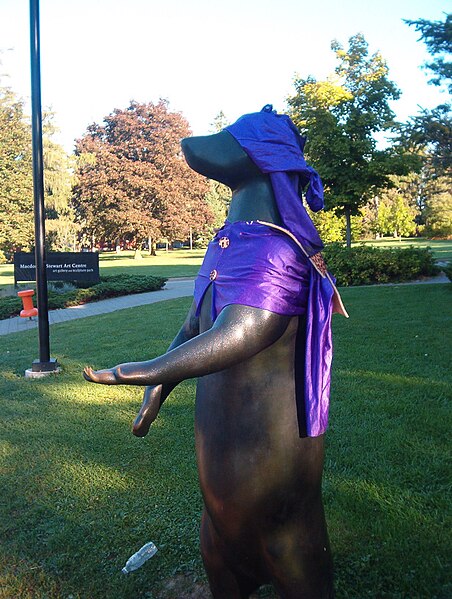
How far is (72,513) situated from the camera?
338 centimetres

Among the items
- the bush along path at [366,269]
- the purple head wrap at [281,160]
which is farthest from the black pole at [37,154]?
the bush along path at [366,269]

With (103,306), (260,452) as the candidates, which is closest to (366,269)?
(103,306)

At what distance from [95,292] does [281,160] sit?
1441 centimetres

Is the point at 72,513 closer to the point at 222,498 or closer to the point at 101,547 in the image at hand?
the point at 101,547

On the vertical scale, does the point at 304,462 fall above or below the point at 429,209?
below

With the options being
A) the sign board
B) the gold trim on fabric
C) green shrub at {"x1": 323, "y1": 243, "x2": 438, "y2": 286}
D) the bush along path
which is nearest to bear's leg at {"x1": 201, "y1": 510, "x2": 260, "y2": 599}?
the gold trim on fabric

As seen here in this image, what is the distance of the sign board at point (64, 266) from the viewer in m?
13.3

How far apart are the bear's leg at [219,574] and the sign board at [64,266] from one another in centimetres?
1185

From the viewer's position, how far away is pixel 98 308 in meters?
14.0

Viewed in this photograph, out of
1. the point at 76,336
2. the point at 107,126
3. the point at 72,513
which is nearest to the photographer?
the point at 72,513

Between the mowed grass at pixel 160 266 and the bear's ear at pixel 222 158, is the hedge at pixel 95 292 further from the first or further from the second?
the bear's ear at pixel 222 158

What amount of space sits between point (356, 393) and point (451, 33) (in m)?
8.32

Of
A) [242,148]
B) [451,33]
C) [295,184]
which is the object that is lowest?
[295,184]

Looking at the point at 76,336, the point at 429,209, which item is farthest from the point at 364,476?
the point at 429,209
